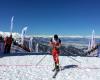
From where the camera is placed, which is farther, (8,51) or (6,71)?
(8,51)

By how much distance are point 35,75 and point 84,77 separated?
2.75 m

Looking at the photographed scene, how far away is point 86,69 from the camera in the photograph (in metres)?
20.2

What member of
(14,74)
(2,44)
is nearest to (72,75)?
(14,74)

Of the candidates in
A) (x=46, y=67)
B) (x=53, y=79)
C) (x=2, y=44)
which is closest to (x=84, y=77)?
(x=53, y=79)

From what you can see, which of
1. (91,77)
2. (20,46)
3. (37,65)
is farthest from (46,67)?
(20,46)

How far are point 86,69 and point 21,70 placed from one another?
412 centimetres

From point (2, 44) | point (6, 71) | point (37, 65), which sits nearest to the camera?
point (6, 71)

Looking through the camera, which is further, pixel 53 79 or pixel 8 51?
pixel 8 51

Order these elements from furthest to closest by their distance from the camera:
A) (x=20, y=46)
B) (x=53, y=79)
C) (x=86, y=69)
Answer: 1. (x=20, y=46)
2. (x=86, y=69)
3. (x=53, y=79)

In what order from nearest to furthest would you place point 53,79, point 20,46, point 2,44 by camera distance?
1. point 53,79
2. point 2,44
3. point 20,46

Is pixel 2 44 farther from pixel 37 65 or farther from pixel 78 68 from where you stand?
pixel 78 68

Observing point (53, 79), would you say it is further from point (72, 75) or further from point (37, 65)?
point (37, 65)

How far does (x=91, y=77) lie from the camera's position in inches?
703

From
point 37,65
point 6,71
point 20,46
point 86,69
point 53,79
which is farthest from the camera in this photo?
point 20,46
